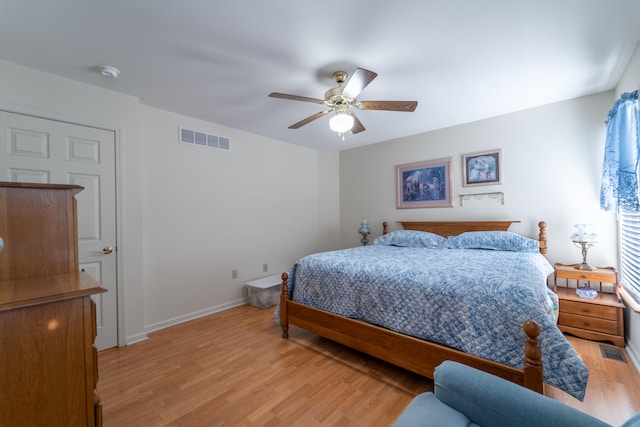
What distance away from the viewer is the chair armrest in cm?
90

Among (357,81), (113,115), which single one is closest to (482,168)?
(357,81)

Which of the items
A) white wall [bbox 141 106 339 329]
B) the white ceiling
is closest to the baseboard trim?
white wall [bbox 141 106 339 329]

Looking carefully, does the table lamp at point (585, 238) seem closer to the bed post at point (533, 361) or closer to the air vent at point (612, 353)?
the air vent at point (612, 353)

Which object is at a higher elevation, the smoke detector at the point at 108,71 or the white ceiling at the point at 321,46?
the white ceiling at the point at 321,46

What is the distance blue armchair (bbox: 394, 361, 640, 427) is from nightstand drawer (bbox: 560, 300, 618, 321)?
7.57ft

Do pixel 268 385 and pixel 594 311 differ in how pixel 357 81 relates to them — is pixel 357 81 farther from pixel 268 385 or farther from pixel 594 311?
pixel 594 311

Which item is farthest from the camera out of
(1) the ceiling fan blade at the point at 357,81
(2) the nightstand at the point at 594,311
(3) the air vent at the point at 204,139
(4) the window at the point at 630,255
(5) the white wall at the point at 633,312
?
(3) the air vent at the point at 204,139

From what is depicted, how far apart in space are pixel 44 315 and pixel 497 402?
170 centimetres

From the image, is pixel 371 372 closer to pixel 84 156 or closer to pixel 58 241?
pixel 58 241

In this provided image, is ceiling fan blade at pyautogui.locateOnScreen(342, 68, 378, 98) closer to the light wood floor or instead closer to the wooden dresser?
the wooden dresser

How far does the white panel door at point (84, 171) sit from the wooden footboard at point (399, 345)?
166 cm

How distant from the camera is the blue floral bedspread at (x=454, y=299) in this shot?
1501 millimetres

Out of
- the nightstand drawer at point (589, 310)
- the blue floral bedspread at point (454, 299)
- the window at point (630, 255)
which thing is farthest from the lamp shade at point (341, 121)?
the nightstand drawer at point (589, 310)

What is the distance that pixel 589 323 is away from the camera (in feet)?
8.39
